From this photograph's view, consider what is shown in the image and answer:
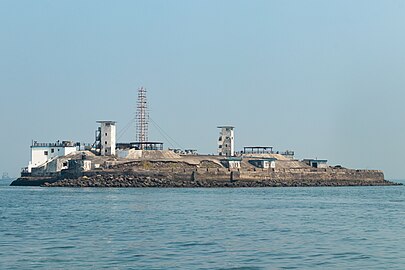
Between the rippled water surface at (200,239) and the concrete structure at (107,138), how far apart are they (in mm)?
50620

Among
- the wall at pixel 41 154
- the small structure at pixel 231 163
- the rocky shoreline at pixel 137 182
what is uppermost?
the wall at pixel 41 154

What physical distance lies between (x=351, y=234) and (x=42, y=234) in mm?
11797

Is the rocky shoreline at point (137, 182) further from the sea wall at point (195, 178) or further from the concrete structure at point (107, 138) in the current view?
the concrete structure at point (107, 138)

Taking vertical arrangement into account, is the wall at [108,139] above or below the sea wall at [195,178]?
above

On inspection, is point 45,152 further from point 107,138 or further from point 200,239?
point 200,239

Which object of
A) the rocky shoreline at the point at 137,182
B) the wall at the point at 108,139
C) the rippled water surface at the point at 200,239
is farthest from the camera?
the wall at the point at 108,139

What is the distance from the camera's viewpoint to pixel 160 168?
88750 millimetres

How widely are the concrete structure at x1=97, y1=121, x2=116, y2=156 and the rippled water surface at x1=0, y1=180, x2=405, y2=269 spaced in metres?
50.6

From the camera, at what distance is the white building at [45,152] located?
94.9 meters

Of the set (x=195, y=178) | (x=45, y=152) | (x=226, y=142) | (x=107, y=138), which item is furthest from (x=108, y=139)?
(x=226, y=142)

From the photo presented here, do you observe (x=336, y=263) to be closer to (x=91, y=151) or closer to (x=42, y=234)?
(x=42, y=234)

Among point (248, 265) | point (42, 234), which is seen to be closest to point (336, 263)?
point (248, 265)

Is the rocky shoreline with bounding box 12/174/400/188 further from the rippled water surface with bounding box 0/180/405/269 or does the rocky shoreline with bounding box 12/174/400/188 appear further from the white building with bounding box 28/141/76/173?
the rippled water surface with bounding box 0/180/405/269

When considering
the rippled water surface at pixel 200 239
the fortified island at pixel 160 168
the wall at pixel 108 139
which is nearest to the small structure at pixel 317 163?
the fortified island at pixel 160 168
